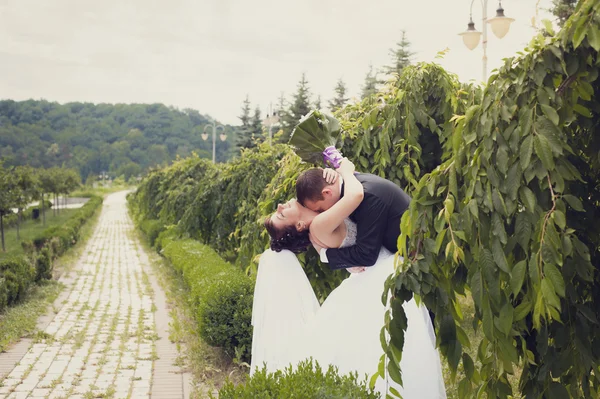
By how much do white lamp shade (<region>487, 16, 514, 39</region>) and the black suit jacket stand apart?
6.86 m

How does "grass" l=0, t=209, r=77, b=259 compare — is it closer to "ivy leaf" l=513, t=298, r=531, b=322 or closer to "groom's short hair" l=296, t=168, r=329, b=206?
"groom's short hair" l=296, t=168, r=329, b=206

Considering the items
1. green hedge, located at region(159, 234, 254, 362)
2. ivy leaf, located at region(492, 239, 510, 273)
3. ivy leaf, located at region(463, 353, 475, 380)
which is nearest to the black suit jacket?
ivy leaf, located at region(463, 353, 475, 380)

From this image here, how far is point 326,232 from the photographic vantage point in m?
3.04

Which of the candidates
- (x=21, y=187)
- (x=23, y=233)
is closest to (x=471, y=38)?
(x=21, y=187)

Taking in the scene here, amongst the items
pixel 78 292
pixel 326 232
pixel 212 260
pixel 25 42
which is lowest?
pixel 78 292

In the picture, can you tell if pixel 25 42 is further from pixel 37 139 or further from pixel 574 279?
pixel 37 139

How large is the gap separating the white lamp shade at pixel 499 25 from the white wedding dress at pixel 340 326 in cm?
695

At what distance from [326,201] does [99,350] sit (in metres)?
4.99

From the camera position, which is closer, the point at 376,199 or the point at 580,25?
the point at 580,25

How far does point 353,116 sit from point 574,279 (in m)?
3.40

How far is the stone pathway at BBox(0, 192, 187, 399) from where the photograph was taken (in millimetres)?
5559

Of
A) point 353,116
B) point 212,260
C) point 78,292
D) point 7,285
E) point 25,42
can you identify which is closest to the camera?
point 353,116

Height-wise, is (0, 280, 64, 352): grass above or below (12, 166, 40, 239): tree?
below

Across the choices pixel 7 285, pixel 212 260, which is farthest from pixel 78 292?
pixel 212 260
